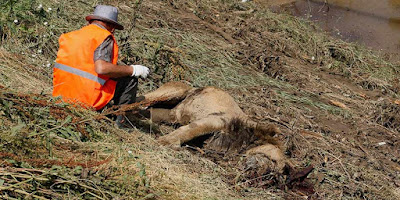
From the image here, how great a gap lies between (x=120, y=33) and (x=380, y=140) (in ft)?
13.8

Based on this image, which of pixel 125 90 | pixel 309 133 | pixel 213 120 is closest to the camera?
pixel 125 90

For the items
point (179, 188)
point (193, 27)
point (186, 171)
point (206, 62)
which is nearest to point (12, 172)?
point (179, 188)

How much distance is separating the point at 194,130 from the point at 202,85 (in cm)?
176

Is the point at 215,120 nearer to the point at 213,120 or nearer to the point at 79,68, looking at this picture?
the point at 213,120

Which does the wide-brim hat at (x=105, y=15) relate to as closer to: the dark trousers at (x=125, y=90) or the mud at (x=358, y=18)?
the dark trousers at (x=125, y=90)

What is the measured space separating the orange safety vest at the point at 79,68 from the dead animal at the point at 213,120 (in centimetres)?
110

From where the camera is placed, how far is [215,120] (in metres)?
6.04

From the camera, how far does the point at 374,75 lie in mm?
9453

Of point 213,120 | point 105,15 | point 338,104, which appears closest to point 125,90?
point 105,15

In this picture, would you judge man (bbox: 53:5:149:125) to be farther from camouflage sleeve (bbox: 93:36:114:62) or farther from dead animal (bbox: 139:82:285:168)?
dead animal (bbox: 139:82:285:168)

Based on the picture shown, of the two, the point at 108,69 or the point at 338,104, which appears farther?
the point at 338,104

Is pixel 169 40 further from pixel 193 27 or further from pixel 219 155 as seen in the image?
pixel 219 155

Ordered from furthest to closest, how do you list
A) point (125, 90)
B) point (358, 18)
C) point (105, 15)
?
point (358, 18) < point (125, 90) < point (105, 15)

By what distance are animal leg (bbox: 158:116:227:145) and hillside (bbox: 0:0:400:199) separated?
20 centimetres
